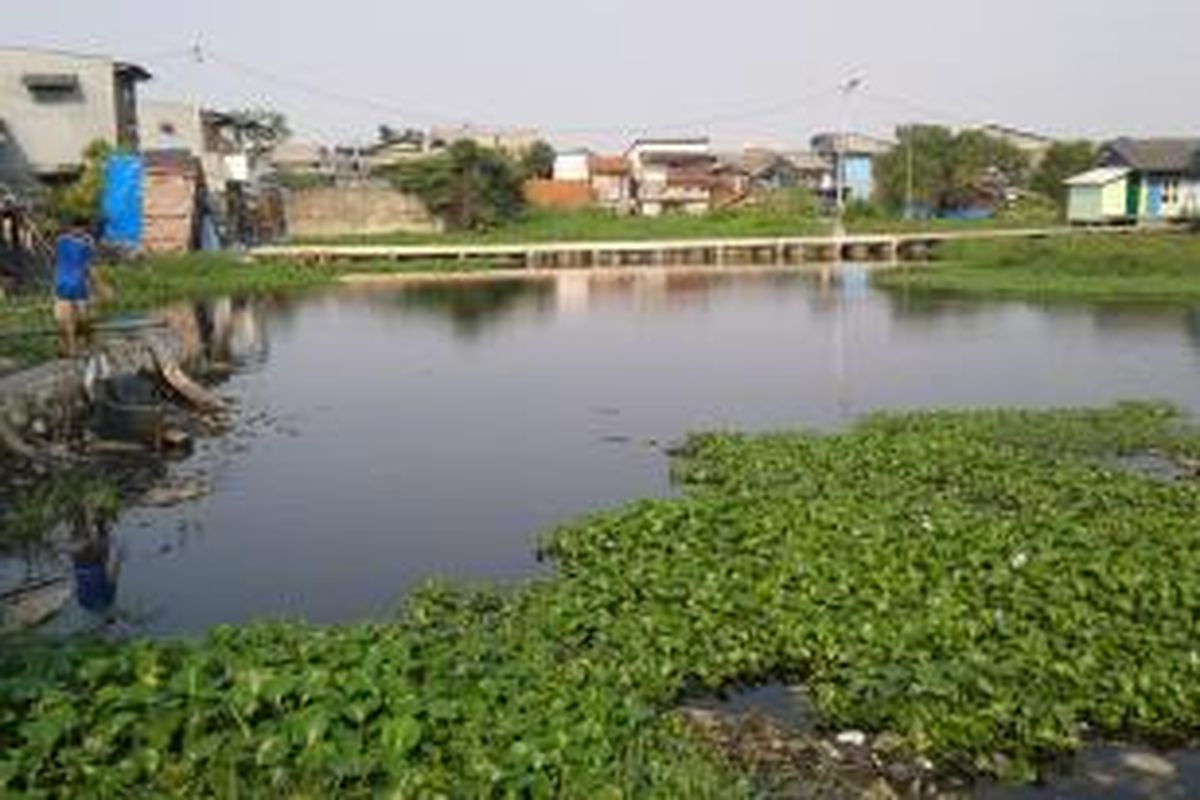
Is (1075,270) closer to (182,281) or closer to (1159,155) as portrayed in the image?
(1159,155)

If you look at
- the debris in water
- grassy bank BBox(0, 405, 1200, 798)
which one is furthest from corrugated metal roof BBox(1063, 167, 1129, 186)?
the debris in water

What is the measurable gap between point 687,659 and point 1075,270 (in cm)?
4484

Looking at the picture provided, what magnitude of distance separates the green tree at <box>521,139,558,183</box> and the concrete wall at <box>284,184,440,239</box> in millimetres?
22653

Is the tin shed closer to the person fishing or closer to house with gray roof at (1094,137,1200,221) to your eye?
the person fishing

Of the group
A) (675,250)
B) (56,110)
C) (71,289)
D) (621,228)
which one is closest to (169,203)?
(56,110)

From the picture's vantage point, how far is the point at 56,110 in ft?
182

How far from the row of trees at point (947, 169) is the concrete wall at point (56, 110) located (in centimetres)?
4591

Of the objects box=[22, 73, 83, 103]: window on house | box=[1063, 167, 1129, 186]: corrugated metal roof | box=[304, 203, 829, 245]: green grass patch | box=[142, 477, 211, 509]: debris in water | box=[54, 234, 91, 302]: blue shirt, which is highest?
box=[22, 73, 83, 103]: window on house

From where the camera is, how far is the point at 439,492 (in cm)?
1781

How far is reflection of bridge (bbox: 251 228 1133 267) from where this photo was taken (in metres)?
63.4

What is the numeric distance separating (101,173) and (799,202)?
174ft

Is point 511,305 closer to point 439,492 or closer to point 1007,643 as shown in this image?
point 439,492

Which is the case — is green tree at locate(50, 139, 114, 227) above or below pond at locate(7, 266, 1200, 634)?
above

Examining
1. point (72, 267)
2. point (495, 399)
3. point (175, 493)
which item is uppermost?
point (72, 267)
